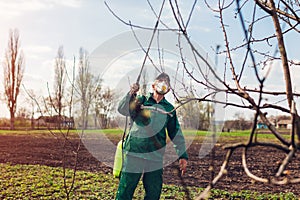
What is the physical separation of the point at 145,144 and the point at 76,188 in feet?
10.6

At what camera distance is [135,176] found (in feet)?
12.4

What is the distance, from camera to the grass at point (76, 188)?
19.7 ft

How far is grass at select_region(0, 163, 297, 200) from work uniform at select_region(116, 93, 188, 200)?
5.82 ft

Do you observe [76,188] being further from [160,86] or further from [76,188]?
[160,86]

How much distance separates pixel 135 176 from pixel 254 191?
3461 mm

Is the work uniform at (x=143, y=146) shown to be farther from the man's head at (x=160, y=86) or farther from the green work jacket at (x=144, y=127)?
the man's head at (x=160, y=86)

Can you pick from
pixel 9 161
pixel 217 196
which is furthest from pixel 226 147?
pixel 9 161

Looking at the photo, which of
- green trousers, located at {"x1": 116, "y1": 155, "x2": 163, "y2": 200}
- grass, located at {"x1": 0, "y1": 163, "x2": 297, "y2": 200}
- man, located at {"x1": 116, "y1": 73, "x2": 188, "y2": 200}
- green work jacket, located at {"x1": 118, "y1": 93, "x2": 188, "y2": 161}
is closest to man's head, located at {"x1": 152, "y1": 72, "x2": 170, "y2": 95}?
man, located at {"x1": 116, "y1": 73, "x2": 188, "y2": 200}

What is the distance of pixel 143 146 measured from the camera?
3732mm

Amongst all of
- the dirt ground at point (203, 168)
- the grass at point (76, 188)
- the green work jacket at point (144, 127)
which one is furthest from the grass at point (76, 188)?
the green work jacket at point (144, 127)

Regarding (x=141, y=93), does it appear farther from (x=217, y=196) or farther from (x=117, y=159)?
(x=217, y=196)

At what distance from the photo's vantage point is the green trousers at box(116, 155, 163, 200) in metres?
3.77

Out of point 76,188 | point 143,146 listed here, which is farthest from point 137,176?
point 76,188

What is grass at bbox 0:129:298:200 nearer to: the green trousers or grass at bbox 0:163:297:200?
grass at bbox 0:163:297:200
